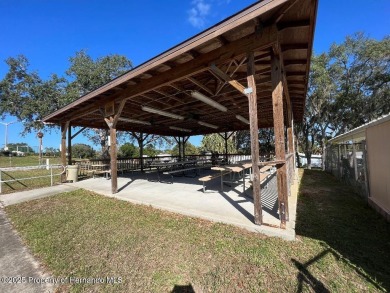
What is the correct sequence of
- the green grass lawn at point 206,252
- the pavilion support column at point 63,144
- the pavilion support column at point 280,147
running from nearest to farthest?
the green grass lawn at point 206,252 → the pavilion support column at point 280,147 → the pavilion support column at point 63,144

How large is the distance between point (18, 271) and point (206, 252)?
2.36 m

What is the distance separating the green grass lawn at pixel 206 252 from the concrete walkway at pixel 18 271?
122 millimetres

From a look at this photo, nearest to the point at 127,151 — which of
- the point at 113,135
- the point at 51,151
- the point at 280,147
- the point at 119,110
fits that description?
the point at 113,135

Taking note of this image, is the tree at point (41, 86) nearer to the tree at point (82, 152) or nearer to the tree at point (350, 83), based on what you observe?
the tree at point (82, 152)

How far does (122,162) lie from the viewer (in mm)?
12766

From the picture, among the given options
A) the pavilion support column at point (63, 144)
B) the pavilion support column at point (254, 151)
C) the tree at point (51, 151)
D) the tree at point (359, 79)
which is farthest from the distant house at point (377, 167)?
the tree at point (51, 151)

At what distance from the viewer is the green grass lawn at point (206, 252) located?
2.18m

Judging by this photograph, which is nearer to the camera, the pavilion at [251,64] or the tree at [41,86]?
the pavilion at [251,64]

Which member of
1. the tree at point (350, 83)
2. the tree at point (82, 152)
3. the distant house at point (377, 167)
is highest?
the tree at point (350, 83)

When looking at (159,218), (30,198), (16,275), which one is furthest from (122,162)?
(16,275)

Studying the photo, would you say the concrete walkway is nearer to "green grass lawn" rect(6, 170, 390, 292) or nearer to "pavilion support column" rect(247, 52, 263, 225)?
"green grass lawn" rect(6, 170, 390, 292)

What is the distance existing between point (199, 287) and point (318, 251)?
1.74 meters

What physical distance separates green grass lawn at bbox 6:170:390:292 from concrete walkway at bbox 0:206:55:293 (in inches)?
4.8

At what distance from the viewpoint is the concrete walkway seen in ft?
7.32
